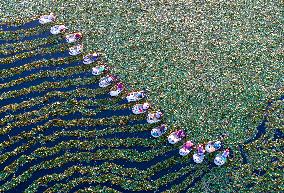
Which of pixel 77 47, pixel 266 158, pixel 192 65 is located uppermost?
pixel 77 47

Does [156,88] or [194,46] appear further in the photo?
[194,46]

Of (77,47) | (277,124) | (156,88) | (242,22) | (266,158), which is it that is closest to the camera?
(266,158)

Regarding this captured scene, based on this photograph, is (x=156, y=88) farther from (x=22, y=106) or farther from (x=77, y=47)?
(x=22, y=106)

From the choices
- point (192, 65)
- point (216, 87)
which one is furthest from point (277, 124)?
point (192, 65)

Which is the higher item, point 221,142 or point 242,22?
point 242,22

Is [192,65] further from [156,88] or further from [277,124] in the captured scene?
[277,124]

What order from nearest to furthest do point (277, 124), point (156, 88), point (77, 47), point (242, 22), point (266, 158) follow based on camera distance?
point (266, 158) < point (277, 124) < point (156, 88) < point (77, 47) < point (242, 22)

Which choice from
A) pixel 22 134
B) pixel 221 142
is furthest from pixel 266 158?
pixel 22 134
